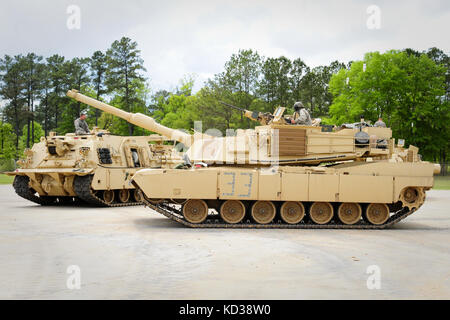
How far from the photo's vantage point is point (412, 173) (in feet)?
47.3

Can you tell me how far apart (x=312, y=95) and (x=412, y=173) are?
37.9 metres

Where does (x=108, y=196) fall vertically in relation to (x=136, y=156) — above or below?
below

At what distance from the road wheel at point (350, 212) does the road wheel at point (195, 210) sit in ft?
13.2

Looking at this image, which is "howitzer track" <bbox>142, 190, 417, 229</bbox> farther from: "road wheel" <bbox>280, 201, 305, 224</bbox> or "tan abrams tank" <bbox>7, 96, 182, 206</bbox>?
"tan abrams tank" <bbox>7, 96, 182, 206</bbox>

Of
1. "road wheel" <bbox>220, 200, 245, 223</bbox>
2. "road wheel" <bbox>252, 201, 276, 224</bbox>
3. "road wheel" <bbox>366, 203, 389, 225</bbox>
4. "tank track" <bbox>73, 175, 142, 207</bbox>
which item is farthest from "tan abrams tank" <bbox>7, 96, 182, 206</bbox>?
"road wheel" <bbox>366, 203, 389, 225</bbox>

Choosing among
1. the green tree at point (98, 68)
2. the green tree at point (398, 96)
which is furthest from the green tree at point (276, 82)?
the green tree at point (98, 68)

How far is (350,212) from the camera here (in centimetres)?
1442

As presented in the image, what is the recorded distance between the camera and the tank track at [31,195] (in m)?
20.0

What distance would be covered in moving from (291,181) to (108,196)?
925 centimetres

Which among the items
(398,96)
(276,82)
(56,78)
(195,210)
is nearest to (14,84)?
(56,78)

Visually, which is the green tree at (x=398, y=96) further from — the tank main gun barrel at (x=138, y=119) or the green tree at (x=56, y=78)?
the green tree at (x=56, y=78)

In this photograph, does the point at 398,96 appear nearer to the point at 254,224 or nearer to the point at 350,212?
the point at 350,212

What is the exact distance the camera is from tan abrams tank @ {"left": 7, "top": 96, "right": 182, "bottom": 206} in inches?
743

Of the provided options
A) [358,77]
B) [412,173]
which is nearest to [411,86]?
[358,77]
